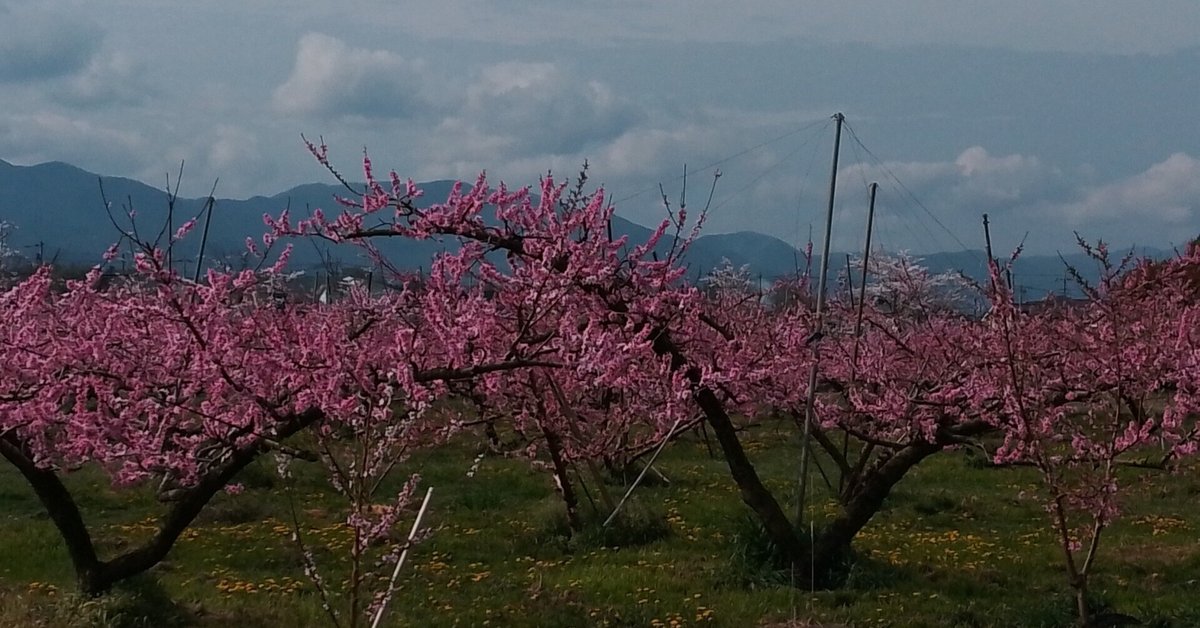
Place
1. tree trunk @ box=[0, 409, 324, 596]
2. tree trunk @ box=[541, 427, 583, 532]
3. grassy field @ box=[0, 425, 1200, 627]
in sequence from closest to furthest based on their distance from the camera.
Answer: tree trunk @ box=[0, 409, 324, 596]
grassy field @ box=[0, 425, 1200, 627]
tree trunk @ box=[541, 427, 583, 532]

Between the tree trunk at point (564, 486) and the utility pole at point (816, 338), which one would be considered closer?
the utility pole at point (816, 338)

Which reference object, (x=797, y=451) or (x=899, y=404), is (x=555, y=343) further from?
(x=797, y=451)

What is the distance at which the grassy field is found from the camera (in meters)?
6.76

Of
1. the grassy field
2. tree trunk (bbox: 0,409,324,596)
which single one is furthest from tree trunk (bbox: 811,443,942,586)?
tree trunk (bbox: 0,409,324,596)

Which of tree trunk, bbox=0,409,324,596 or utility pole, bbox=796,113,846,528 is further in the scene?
utility pole, bbox=796,113,846,528

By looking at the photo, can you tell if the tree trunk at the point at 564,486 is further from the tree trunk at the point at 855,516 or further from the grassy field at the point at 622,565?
the tree trunk at the point at 855,516

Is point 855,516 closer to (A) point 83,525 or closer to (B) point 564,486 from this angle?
(B) point 564,486

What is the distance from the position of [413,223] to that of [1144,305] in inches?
260

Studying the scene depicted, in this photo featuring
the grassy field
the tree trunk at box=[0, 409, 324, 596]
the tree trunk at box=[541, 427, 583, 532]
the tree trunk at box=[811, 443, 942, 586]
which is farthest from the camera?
the tree trunk at box=[541, 427, 583, 532]

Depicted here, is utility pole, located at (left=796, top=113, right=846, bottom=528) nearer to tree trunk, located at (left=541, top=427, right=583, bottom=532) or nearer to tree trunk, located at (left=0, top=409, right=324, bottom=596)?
tree trunk, located at (left=541, top=427, right=583, bottom=532)

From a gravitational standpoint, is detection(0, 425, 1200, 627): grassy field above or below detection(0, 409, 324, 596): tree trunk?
below

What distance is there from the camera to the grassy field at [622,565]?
6.76 m

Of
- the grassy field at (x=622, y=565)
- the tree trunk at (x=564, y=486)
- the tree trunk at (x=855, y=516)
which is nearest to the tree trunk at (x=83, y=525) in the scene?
the grassy field at (x=622, y=565)

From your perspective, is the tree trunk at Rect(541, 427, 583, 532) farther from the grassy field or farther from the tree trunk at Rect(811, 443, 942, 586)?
the tree trunk at Rect(811, 443, 942, 586)
